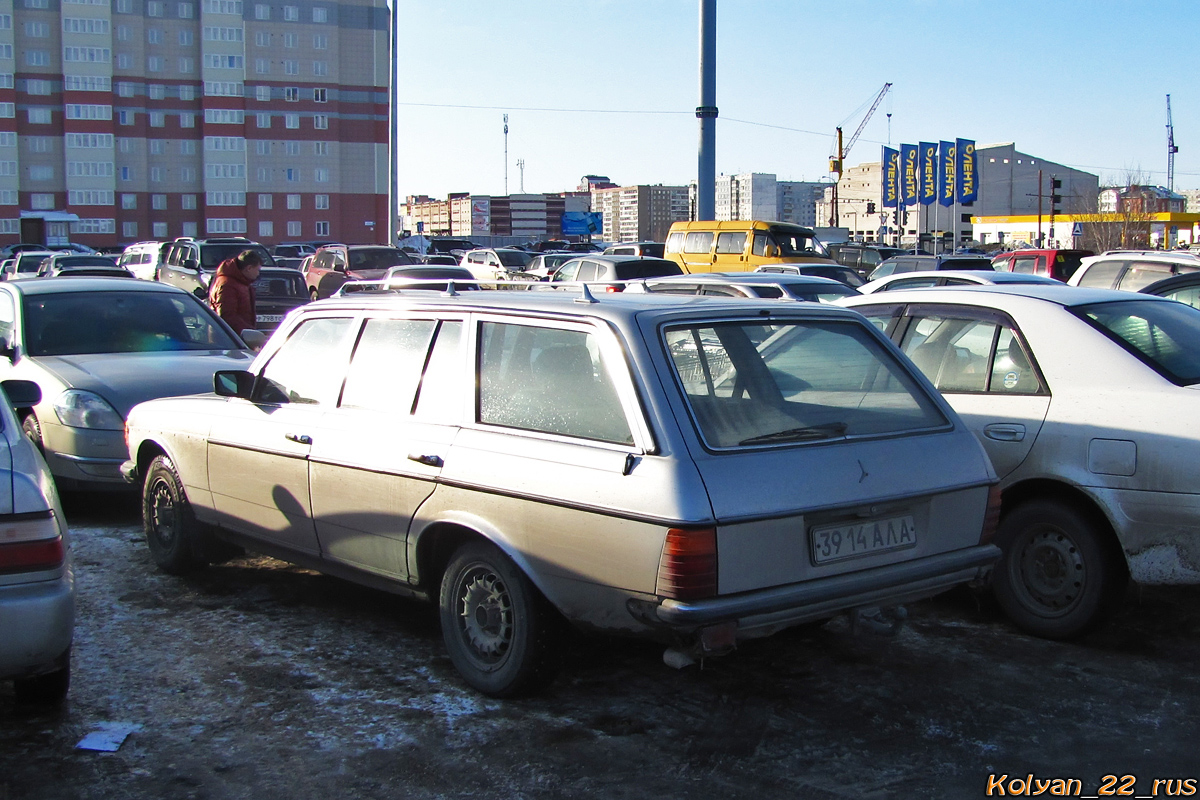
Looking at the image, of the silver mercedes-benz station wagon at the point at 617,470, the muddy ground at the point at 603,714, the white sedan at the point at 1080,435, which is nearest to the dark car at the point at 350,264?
the muddy ground at the point at 603,714

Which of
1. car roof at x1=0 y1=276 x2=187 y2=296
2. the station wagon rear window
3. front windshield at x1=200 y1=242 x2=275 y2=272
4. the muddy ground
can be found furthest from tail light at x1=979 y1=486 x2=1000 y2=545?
front windshield at x1=200 y1=242 x2=275 y2=272

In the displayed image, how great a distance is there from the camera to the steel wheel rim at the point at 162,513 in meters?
5.95

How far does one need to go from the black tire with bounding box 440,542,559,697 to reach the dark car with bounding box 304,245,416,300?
2104 cm

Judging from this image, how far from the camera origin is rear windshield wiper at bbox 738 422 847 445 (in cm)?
382

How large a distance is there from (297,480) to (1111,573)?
3.54 m

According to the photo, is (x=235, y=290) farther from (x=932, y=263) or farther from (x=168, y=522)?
(x=932, y=263)

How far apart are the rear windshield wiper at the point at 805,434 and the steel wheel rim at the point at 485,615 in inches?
42.1

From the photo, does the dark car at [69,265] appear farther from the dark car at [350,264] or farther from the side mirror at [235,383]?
the side mirror at [235,383]

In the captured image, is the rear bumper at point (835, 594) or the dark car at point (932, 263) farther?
the dark car at point (932, 263)

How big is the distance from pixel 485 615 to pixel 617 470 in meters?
0.93

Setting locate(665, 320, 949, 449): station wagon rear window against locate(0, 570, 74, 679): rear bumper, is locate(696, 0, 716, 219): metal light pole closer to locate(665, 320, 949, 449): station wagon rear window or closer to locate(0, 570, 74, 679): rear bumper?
locate(665, 320, 949, 449): station wagon rear window

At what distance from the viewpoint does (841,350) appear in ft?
14.8

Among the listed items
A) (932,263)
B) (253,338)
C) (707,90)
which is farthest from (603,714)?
(932,263)

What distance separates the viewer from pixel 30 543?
371cm
